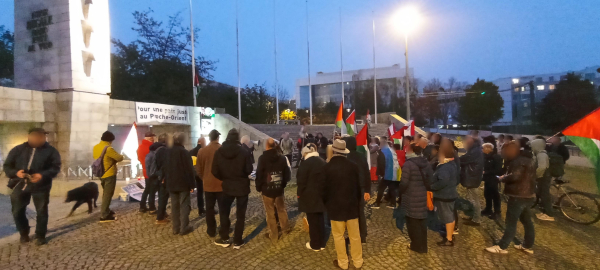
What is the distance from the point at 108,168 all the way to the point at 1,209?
3630 mm

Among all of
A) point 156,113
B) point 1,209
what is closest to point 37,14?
point 156,113

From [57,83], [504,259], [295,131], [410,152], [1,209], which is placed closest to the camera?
[504,259]

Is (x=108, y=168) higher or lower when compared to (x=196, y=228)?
higher

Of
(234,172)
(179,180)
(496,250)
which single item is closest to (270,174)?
(234,172)

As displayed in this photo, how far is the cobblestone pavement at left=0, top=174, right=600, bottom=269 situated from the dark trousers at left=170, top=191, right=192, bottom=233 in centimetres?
22

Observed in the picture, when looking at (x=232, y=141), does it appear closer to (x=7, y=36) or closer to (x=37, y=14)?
(x=37, y=14)

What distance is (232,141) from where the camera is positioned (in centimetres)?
517

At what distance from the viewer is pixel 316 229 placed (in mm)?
5094

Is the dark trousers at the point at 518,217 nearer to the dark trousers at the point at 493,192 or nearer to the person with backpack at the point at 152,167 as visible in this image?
the dark trousers at the point at 493,192

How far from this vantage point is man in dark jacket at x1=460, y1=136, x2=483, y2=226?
6.05m

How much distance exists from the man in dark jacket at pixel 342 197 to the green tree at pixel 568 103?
24.7 metres

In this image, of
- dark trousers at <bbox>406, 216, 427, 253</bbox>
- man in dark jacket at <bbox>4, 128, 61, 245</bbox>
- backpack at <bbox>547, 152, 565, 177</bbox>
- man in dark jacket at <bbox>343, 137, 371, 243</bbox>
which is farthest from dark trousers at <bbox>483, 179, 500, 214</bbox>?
man in dark jacket at <bbox>4, 128, 61, 245</bbox>

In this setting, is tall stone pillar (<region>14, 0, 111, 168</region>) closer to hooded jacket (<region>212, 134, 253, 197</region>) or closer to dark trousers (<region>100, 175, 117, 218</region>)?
dark trousers (<region>100, 175, 117, 218</region>)

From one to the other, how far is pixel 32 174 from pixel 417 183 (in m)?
5.82
